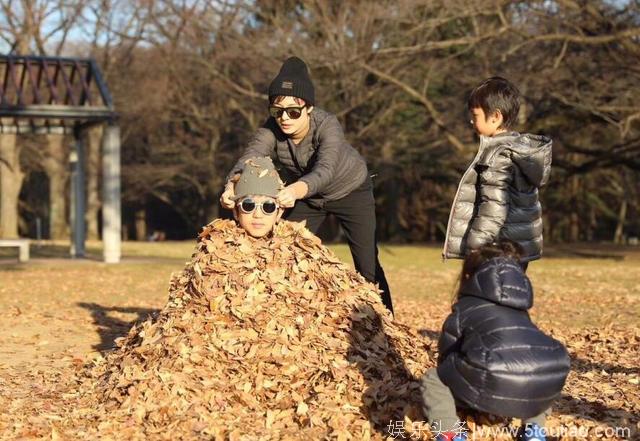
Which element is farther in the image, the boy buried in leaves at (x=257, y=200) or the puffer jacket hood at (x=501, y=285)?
the boy buried in leaves at (x=257, y=200)

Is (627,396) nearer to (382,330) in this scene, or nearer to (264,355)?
(382,330)

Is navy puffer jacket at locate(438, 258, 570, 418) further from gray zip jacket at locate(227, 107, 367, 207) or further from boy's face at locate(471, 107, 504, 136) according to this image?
gray zip jacket at locate(227, 107, 367, 207)

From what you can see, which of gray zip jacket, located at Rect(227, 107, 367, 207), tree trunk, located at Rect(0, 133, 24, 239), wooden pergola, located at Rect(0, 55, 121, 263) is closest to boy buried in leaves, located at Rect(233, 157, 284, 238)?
gray zip jacket, located at Rect(227, 107, 367, 207)

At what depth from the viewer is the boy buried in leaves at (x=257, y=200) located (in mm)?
5641

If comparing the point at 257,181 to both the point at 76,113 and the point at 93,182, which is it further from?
the point at 93,182

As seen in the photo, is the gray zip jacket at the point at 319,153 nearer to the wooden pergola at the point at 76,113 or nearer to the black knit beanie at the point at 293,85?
the black knit beanie at the point at 293,85

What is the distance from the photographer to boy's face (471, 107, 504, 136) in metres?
5.56

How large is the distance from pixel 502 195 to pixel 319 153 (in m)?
1.42

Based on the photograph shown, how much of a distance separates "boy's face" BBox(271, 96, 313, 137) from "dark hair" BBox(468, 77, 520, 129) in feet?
4.33

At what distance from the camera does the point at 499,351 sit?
408cm

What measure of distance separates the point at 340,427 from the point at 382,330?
1.05m

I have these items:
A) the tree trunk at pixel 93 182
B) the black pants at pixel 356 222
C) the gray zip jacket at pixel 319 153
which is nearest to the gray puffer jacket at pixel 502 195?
the gray zip jacket at pixel 319 153

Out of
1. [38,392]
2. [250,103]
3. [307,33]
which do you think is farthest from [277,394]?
[250,103]

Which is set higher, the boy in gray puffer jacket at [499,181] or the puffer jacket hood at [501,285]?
the boy in gray puffer jacket at [499,181]
